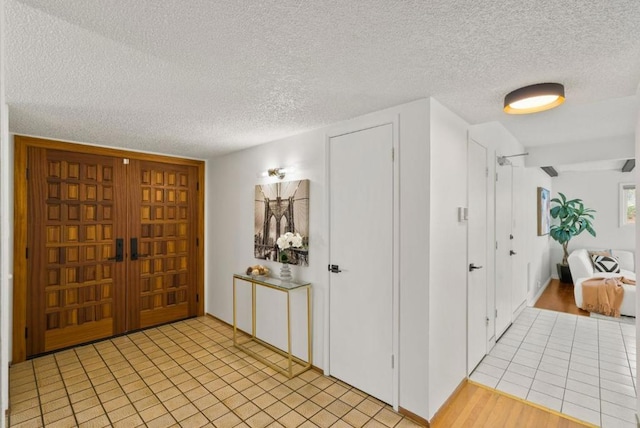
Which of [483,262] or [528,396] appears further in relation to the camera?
[483,262]

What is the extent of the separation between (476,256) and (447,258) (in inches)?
28.6

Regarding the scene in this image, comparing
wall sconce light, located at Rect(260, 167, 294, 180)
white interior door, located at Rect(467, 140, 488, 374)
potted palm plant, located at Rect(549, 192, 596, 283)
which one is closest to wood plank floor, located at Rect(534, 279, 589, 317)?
potted palm plant, located at Rect(549, 192, 596, 283)

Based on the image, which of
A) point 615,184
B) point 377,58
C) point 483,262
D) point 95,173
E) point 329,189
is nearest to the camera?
point 377,58

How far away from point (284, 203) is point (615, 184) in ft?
23.1

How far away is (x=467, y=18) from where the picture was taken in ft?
4.72

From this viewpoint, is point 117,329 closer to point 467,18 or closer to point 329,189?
point 329,189

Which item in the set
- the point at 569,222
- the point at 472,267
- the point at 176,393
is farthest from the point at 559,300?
the point at 176,393

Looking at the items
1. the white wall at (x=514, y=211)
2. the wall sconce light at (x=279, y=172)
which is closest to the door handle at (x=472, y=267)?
the white wall at (x=514, y=211)

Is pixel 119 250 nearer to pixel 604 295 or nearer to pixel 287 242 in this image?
pixel 287 242

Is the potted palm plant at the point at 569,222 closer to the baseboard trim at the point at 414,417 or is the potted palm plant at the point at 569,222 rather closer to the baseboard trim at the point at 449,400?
the baseboard trim at the point at 449,400

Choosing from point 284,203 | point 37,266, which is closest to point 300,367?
point 284,203

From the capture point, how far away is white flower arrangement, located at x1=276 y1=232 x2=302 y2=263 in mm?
3234

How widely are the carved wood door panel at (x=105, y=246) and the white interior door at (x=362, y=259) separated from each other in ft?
8.60

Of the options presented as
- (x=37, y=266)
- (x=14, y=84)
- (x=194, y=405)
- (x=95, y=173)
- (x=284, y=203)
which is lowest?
(x=194, y=405)
